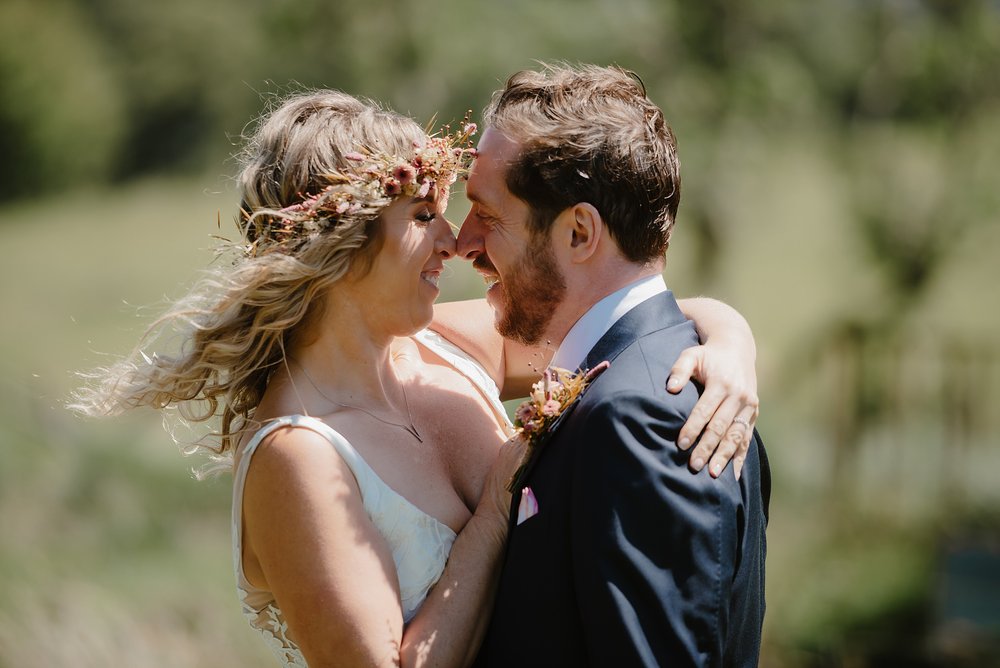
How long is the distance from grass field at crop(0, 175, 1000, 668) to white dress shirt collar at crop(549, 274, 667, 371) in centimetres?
323

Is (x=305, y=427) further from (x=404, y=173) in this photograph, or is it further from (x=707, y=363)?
(x=707, y=363)

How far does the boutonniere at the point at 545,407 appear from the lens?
2.75 m

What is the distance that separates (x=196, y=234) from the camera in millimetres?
16906

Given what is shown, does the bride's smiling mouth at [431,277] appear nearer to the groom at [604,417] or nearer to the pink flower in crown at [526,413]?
the groom at [604,417]

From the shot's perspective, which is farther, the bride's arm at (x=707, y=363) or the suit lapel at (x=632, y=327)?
the suit lapel at (x=632, y=327)

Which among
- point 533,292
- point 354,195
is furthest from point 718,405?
point 354,195

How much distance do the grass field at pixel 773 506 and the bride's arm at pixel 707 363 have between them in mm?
2445

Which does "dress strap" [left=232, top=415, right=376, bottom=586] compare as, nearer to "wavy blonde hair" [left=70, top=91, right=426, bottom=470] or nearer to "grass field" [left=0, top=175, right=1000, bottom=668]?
"wavy blonde hair" [left=70, top=91, right=426, bottom=470]

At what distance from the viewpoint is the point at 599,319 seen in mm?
2943

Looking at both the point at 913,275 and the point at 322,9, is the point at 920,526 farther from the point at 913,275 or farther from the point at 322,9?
the point at 322,9

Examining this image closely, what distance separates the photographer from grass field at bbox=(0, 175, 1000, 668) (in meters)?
6.98

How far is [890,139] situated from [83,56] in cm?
1569

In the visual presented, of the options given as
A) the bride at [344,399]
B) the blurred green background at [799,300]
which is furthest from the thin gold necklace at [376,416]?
the blurred green background at [799,300]

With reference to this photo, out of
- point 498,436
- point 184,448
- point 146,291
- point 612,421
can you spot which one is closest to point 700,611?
point 612,421
